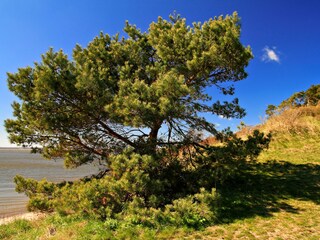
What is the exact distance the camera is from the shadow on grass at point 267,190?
881 centimetres

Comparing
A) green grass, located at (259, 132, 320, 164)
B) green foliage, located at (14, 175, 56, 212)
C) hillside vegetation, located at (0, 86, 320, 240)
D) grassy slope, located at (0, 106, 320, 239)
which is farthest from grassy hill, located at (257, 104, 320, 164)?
green foliage, located at (14, 175, 56, 212)

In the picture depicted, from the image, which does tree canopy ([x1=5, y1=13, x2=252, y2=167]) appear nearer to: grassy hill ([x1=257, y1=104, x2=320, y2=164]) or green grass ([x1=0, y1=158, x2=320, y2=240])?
green grass ([x1=0, y1=158, x2=320, y2=240])

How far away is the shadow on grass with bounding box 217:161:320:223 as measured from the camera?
28.9 ft

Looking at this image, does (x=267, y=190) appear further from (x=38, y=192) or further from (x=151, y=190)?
(x=38, y=192)

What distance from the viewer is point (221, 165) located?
9977mm

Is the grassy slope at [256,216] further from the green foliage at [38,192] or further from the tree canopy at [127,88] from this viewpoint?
the tree canopy at [127,88]

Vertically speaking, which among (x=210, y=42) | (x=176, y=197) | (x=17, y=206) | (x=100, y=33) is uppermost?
(x=100, y=33)

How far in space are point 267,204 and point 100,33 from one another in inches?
386

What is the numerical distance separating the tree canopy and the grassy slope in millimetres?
2925

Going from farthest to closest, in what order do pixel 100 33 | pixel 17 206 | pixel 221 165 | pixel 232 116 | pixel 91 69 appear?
pixel 17 206
pixel 100 33
pixel 232 116
pixel 221 165
pixel 91 69

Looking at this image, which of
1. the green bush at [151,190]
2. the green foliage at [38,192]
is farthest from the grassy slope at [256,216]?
the green foliage at [38,192]

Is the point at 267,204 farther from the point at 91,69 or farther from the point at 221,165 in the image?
the point at 91,69

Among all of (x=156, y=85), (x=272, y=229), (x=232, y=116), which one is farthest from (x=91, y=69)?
(x=272, y=229)

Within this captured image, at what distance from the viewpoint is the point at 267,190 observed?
10.8 metres
